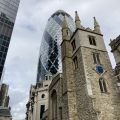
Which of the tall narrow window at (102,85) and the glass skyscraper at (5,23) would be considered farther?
the glass skyscraper at (5,23)

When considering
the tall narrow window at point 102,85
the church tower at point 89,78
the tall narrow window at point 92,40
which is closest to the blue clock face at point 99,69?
the church tower at point 89,78

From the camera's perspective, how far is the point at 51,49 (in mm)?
91250

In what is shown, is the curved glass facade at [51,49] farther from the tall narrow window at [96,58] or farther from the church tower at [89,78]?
the tall narrow window at [96,58]

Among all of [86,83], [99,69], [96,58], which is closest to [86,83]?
[86,83]

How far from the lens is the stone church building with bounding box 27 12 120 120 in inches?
909

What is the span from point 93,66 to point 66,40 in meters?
8.93

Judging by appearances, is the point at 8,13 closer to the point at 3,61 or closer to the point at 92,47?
the point at 3,61

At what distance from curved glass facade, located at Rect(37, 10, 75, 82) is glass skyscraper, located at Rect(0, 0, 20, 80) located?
2331cm

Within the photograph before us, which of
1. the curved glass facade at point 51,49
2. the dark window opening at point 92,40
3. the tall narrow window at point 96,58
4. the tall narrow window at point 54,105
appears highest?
the curved glass facade at point 51,49

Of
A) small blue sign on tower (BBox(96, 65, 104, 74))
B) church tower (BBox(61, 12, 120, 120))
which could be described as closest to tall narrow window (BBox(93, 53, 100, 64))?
church tower (BBox(61, 12, 120, 120))

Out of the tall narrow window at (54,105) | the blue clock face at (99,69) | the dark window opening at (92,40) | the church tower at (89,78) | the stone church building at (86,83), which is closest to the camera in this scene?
the church tower at (89,78)

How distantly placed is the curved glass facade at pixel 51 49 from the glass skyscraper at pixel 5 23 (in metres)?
23.3

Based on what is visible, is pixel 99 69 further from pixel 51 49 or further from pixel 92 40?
pixel 51 49

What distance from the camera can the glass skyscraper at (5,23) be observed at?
2714 inches
